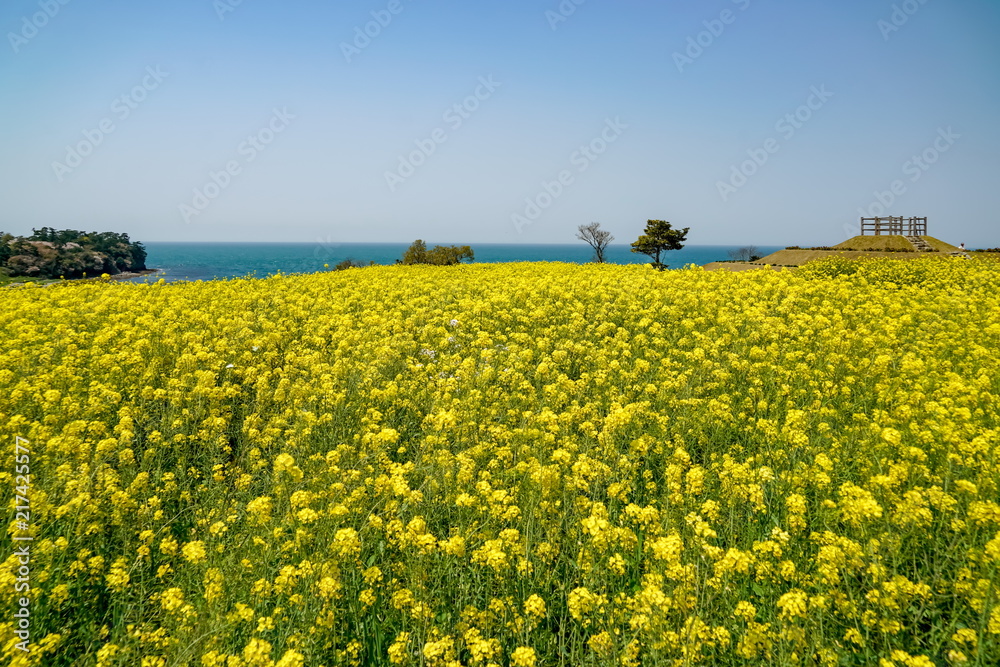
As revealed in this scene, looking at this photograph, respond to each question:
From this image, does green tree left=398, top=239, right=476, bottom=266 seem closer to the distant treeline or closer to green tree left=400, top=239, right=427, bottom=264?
green tree left=400, top=239, right=427, bottom=264

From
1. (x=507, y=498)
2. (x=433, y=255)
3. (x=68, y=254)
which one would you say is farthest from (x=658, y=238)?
(x=68, y=254)

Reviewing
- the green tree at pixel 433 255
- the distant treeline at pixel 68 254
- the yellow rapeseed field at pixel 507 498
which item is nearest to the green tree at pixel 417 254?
the green tree at pixel 433 255

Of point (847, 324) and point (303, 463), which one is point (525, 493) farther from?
point (847, 324)

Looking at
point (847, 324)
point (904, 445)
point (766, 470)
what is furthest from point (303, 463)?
point (847, 324)

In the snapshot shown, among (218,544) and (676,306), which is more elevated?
(676,306)

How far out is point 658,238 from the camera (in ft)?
204

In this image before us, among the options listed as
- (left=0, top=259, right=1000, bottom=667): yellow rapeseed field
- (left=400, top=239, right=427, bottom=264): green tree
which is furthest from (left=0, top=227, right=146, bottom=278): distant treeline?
(left=0, top=259, right=1000, bottom=667): yellow rapeseed field

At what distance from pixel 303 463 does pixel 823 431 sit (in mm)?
6154

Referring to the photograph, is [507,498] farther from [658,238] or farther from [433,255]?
[658,238]

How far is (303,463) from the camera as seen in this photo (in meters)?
5.77

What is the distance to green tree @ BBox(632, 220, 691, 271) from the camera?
61.6 meters

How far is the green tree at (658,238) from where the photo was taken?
61559mm

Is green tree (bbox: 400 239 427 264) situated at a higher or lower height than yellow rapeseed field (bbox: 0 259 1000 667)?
higher

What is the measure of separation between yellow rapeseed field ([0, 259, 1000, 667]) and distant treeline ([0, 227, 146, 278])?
215ft
